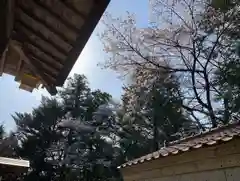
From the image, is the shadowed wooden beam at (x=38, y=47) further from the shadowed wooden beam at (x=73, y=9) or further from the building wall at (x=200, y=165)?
the building wall at (x=200, y=165)

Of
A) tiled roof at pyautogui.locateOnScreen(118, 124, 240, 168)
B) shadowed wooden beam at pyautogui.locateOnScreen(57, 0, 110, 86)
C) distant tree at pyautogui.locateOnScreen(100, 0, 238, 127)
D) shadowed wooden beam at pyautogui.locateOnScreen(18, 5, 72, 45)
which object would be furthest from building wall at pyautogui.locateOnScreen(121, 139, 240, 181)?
distant tree at pyautogui.locateOnScreen(100, 0, 238, 127)

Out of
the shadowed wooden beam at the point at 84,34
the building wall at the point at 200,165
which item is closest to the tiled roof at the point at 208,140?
the building wall at the point at 200,165

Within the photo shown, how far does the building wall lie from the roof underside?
5.71 ft

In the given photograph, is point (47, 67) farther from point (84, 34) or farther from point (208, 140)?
point (208, 140)

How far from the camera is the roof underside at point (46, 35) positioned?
5.78ft

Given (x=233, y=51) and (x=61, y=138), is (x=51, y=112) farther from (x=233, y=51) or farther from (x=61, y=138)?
(x=233, y=51)

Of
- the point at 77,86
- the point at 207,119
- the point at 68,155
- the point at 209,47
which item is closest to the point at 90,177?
the point at 68,155

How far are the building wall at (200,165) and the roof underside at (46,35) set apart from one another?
5.71 ft

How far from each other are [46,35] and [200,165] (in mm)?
2342

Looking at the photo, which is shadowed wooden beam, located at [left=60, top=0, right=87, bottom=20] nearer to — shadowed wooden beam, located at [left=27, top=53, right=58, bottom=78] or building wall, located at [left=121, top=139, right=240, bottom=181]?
shadowed wooden beam, located at [left=27, top=53, right=58, bottom=78]

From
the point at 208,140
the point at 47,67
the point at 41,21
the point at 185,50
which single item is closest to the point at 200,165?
the point at 208,140

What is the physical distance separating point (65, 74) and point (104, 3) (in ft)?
3.43

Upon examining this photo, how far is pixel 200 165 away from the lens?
3.57 meters

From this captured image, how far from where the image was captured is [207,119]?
14.1 metres
